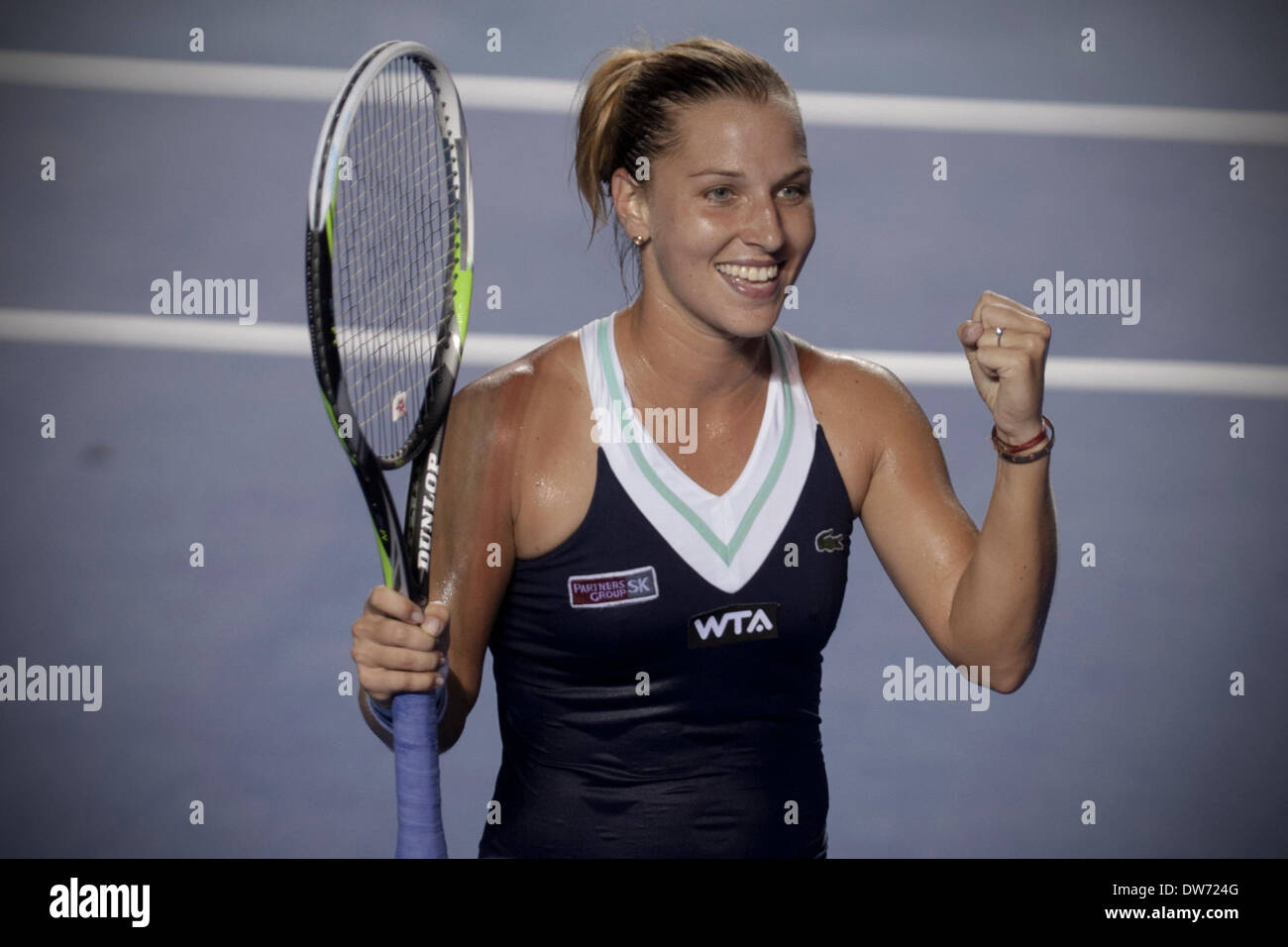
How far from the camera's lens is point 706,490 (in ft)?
5.93

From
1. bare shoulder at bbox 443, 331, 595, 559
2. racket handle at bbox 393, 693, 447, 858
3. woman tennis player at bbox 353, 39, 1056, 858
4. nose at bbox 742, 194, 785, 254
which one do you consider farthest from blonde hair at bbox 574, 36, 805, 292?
racket handle at bbox 393, 693, 447, 858

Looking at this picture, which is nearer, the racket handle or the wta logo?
the racket handle

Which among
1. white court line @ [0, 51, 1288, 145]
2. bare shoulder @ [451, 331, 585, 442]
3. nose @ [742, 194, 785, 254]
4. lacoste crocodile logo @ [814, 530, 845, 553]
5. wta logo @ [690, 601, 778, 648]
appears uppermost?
white court line @ [0, 51, 1288, 145]

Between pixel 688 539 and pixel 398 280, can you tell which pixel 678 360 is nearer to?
pixel 688 539

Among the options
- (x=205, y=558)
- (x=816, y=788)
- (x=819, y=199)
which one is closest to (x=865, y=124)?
(x=819, y=199)

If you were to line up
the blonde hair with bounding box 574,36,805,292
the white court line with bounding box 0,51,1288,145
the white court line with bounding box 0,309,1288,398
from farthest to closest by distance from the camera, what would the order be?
1. the white court line with bounding box 0,51,1288,145
2. the white court line with bounding box 0,309,1288,398
3. the blonde hair with bounding box 574,36,805,292

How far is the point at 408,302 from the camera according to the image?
1.99 meters

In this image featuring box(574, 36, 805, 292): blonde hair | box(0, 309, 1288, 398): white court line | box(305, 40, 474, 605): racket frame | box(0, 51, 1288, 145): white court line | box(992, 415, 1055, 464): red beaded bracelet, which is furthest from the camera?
box(0, 51, 1288, 145): white court line

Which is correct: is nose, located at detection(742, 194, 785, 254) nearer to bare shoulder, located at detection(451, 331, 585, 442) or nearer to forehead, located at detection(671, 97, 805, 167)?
forehead, located at detection(671, 97, 805, 167)

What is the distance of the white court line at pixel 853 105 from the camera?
146 inches

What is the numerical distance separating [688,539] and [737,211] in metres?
0.37

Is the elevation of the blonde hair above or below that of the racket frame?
above

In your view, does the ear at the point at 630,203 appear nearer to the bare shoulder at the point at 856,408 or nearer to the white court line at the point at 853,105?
the bare shoulder at the point at 856,408

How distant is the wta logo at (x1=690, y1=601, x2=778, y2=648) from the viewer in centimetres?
173
